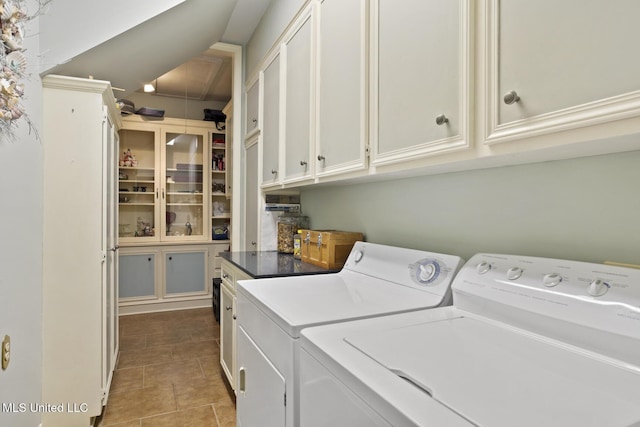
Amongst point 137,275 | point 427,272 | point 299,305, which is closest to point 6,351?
point 299,305

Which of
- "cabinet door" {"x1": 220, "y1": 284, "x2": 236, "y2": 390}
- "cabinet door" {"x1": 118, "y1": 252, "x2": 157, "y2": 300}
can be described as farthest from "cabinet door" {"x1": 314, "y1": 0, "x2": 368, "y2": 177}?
"cabinet door" {"x1": 118, "y1": 252, "x2": 157, "y2": 300}

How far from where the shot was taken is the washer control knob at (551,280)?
847 millimetres

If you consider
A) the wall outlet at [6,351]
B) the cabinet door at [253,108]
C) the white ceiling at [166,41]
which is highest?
the white ceiling at [166,41]

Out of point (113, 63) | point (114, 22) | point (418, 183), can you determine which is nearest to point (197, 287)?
point (113, 63)

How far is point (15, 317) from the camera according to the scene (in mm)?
1541

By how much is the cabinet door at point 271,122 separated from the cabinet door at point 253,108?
0.53ft

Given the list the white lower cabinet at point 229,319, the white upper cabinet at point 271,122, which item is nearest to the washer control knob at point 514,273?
the white lower cabinet at point 229,319

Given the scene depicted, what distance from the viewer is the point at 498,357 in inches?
28.6

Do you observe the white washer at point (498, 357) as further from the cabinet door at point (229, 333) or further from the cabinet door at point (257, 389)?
the cabinet door at point (229, 333)

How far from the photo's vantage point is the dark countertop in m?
1.71

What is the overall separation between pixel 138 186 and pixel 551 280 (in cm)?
447

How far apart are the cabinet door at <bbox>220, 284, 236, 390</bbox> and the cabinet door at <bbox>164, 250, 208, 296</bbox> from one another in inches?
81.3

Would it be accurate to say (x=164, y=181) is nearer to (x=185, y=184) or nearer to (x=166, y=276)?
(x=185, y=184)

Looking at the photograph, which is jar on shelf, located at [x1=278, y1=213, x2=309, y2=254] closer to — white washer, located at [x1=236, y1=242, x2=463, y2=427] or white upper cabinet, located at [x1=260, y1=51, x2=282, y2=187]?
white upper cabinet, located at [x1=260, y1=51, x2=282, y2=187]
